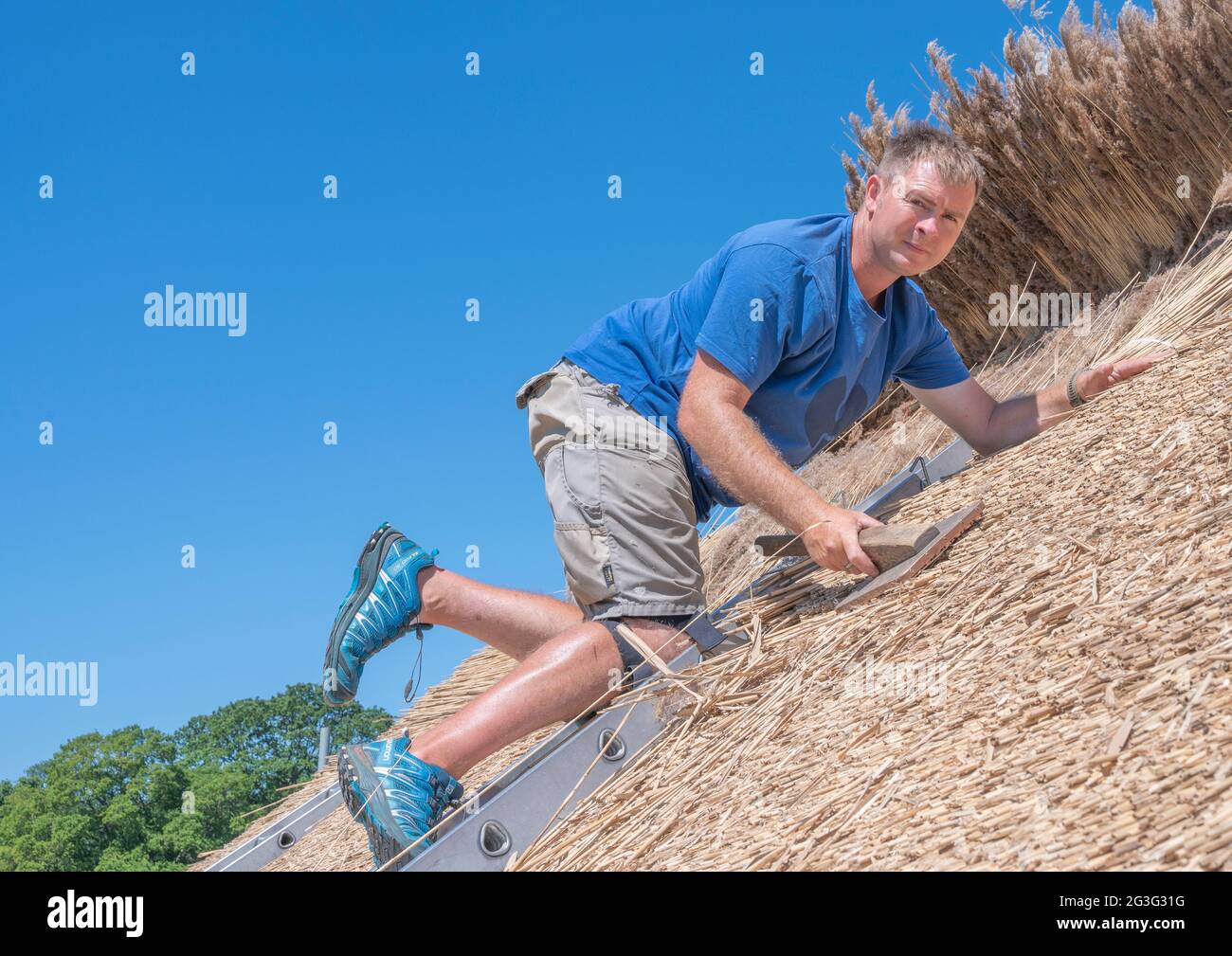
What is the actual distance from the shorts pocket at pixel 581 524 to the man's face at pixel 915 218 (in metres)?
0.71

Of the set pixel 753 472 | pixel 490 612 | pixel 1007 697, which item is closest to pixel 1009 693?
pixel 1007 697

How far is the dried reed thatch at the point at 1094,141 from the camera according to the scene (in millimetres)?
3406

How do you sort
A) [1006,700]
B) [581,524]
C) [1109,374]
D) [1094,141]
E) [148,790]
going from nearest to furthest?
[1006,700] < [581,524] < [1109,374] < [1094,141] < [148,790]

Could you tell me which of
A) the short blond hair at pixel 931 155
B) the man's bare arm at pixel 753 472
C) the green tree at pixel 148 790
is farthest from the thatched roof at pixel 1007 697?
the green tree at pixel 148 790

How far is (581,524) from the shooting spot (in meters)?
1.96

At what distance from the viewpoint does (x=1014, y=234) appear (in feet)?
12.9

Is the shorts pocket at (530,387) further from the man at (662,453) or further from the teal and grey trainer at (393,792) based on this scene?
the teal and grey trainer at (393,792)

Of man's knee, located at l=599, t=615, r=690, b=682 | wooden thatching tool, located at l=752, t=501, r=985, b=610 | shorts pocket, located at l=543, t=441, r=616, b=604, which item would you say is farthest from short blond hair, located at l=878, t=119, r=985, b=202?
man's knee, located at l=599, t=615, r=690, b=682

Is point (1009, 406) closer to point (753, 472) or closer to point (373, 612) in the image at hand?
point (753, 472)

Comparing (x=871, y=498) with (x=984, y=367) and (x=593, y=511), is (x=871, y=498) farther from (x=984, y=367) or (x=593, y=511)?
(x=984, y=367)

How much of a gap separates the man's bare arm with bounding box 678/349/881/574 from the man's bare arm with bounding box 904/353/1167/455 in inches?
29.5

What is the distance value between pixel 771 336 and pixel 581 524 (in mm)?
A: 504

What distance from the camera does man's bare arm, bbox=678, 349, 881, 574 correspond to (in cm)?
182
